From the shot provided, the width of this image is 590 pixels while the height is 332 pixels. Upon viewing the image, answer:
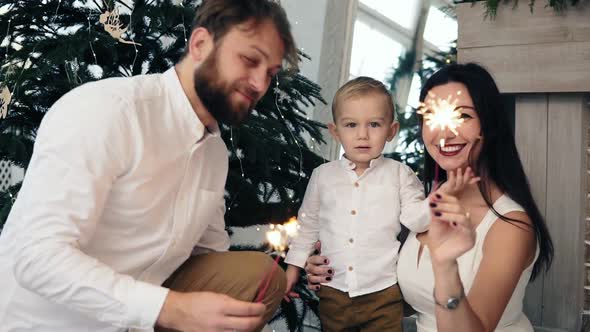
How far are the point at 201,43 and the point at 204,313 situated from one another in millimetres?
608

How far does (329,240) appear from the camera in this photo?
5.89ft

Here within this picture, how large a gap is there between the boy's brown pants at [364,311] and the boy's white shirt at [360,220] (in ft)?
0.07

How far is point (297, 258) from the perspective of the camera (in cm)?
183

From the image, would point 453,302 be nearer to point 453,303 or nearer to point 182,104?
point 453,303

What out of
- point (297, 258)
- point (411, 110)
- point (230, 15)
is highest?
point (411, 110)

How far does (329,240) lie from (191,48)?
700 mm

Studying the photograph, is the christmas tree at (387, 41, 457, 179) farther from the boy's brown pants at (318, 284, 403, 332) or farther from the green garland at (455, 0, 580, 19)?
the boy's brown pants at (318, 284, 403, 332)

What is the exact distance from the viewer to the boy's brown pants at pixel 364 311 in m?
1.71

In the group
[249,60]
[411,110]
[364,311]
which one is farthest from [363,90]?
[411,110]

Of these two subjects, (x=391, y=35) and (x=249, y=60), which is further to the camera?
(x=391, y=35)

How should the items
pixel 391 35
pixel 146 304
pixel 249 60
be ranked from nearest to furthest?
pixel 146 304, pixel 249 60, pixel 391 35

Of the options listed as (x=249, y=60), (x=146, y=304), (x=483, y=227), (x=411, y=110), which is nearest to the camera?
(x=146, y=304)

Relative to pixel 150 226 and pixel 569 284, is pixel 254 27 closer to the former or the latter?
pixel 150 226

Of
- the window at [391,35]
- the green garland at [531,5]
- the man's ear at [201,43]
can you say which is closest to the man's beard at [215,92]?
the man's ear at [201,43]
